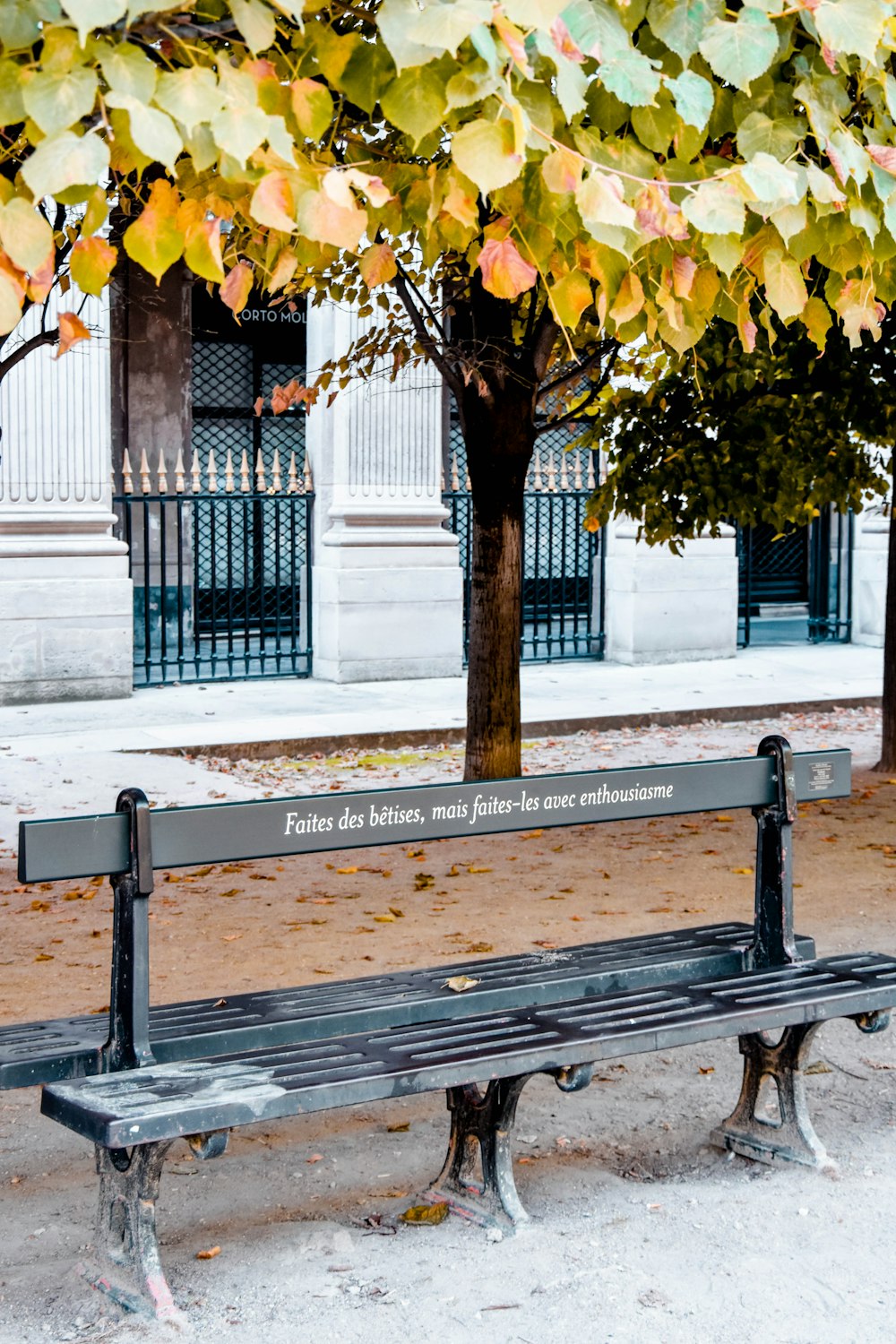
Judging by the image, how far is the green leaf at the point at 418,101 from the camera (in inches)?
126

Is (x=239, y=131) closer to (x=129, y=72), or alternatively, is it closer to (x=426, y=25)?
(x=129, y=72)

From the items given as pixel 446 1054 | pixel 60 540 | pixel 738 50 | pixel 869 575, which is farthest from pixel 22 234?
pixel 869 575

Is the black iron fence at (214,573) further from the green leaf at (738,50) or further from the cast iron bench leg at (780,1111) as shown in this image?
the green leaf at (738,50)

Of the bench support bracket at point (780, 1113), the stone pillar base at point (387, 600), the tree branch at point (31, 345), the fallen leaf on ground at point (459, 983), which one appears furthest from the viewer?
the stone pillar base at point (387, 600)

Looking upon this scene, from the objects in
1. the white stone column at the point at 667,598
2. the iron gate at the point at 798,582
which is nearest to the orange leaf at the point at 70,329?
the white stone column at the point at 667,598

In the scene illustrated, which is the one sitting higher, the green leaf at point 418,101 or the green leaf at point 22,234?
the green leaf at point 418,101

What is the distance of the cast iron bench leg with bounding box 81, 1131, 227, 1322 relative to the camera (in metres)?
3.61

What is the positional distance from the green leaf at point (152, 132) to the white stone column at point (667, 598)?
14367 millimetres

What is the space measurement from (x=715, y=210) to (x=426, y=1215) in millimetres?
2464

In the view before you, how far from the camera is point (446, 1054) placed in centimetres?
392

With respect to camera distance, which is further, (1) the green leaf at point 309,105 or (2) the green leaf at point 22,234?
(1) the green leaf at point 309,105

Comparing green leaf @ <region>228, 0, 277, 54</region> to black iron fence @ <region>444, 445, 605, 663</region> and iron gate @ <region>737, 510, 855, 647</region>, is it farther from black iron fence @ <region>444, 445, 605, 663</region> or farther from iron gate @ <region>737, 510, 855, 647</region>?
iron gate @ <region>737, 510, 855, 647</region>

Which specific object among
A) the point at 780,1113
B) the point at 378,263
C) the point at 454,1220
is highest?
the point at 378,263

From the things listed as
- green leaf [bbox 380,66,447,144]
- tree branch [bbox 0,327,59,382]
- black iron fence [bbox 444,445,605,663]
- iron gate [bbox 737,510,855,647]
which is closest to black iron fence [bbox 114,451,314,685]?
black iron fence [bbox 444,445,605,663]
